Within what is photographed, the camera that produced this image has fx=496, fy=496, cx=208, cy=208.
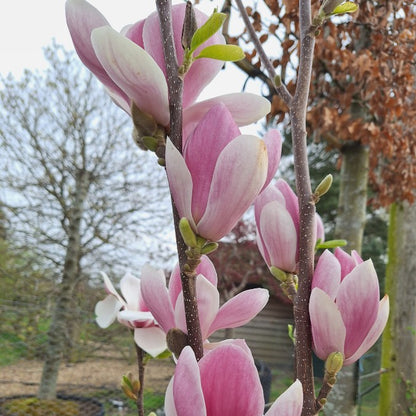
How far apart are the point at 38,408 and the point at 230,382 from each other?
120 inches

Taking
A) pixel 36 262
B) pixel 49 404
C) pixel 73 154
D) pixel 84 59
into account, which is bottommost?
pixel 49 404

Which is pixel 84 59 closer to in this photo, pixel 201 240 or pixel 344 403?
pixel 201 240

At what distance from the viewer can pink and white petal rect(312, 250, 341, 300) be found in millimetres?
297

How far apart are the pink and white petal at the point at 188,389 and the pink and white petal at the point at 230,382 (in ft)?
0.04

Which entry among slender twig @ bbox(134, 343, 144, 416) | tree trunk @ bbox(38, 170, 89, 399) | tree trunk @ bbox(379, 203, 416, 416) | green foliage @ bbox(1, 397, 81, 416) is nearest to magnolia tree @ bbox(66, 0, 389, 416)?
slender twig @ bbox(134, 343, 144, 416)

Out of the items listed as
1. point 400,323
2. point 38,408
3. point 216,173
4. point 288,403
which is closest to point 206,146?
point 216,173

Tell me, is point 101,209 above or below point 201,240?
above

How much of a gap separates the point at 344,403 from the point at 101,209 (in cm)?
246

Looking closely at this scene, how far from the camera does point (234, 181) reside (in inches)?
8.7

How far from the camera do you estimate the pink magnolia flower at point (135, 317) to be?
0.46 m

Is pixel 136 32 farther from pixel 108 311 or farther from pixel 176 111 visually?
pixel 108 311

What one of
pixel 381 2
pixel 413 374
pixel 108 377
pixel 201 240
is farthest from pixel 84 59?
pixel 108 377

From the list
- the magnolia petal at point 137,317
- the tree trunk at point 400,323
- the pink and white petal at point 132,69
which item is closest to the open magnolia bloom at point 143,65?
the pink and white petal at point 132,69

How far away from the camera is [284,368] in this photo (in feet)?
22.7
